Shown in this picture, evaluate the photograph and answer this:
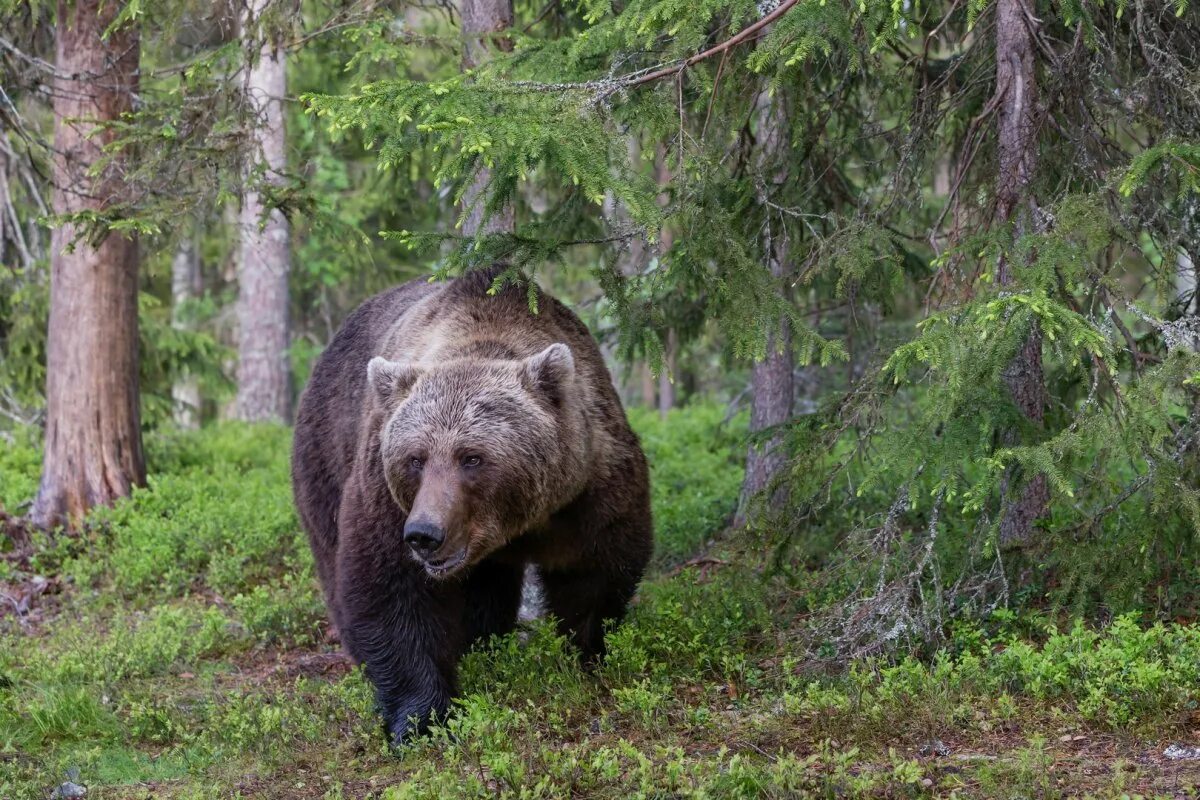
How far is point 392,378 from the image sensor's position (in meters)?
6.34

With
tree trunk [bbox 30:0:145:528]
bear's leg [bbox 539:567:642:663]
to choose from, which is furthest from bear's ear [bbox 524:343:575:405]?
tree trunk [bbox 30:0:145:528]

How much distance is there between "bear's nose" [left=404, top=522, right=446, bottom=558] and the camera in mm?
5461

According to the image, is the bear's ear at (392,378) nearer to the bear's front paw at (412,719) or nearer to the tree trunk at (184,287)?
the bear's front paw at (412,719)

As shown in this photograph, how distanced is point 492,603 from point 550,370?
2063mm

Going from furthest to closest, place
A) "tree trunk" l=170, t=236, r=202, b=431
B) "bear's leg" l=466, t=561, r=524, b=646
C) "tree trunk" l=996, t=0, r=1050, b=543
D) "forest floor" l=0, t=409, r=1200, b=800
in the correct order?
"tree trunk" l=170, t=236, r=202, b=431, "bear's leg" l=466, t=561, r=524, b=646, "tree trunk" l=996, t=0, r=1050, b=543, "forest floor" l=0, t=409, r=1200, b=800

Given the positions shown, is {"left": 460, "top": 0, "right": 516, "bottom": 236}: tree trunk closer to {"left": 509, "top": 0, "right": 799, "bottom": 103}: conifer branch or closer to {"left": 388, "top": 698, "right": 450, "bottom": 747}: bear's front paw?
{"left": 509, "top": 0, "right": 799, "bottom": 103}: conifer branch

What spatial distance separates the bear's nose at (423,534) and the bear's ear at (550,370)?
1077 millimetres

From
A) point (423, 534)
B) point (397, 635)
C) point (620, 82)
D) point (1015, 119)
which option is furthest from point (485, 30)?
point (423, 534)

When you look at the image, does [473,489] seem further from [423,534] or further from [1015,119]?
[1015,119]

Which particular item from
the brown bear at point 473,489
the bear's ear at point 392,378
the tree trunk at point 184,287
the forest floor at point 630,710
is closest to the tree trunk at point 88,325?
the forest floor at point 630,710

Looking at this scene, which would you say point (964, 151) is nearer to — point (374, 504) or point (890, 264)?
point (890, 264)

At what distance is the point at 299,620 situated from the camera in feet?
29.8

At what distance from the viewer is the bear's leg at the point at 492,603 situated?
766 centimetres

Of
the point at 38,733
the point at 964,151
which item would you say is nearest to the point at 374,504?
the point at 38,733
